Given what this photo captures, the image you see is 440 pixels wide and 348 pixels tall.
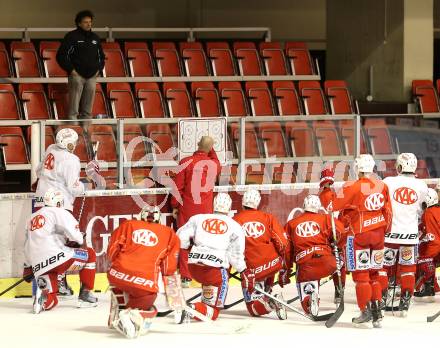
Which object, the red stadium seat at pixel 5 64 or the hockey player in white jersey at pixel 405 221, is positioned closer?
the hockey player in white jersey at pixel 405 221

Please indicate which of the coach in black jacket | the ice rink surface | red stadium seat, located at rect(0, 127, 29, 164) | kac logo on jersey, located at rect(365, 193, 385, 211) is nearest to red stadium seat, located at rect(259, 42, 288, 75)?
the coach in black jacket

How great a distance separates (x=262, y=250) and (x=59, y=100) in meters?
5.44

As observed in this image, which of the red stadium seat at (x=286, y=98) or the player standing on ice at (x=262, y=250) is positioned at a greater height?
the red stadium seat at (x=286, y=98)

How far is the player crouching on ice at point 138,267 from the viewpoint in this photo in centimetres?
1086

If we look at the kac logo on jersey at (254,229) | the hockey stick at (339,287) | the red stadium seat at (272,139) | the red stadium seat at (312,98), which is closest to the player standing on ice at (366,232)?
the hockey stick at (339,287)

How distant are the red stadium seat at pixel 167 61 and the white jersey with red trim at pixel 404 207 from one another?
6074 mm

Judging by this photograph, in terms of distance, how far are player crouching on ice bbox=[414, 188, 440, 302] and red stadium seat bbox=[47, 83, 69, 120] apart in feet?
17.7

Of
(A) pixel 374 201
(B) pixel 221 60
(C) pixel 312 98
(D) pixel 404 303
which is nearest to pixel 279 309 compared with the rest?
(D) pixel 404 303

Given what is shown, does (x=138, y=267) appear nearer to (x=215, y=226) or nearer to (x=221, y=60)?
(x=215, y=226)

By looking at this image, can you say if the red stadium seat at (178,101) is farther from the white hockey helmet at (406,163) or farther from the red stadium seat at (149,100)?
the white hockey helmet at (406,163)

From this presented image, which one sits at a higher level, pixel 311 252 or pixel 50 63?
pixel 50 63

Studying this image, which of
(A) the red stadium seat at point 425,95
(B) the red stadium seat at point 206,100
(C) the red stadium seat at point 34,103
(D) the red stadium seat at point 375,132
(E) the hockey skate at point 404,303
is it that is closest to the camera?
(E) the hockey skate at point 404,303

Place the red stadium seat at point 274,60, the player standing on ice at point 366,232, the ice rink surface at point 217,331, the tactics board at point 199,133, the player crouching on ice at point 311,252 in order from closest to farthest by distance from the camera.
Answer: the ice rink surface at point 217,331, the player standing on ice at point 366,232, the player crouching on ice at point 311,252, the tactics board at point 199,133, the red stadium seat at point 274,60

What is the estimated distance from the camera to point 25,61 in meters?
17.2
